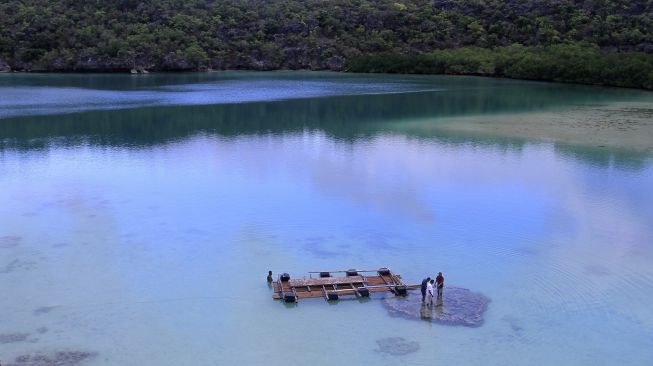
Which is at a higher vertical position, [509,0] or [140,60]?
[509,0]

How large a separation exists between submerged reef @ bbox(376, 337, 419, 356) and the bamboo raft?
1.78 metres

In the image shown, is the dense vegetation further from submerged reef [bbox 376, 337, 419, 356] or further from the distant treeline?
submerged reef [bbox 376, 337, 419, 356]

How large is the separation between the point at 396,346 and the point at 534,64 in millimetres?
63894

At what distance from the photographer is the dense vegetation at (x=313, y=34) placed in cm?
7738

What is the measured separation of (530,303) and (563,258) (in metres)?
3.21

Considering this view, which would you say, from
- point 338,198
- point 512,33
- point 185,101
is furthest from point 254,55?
point 338,198

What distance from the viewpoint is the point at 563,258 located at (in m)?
17.0

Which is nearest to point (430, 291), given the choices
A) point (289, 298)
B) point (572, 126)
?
point (289, 298)

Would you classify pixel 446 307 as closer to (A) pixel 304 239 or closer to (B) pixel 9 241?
(A) pixel 304 239

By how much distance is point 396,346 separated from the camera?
12453 millimetres

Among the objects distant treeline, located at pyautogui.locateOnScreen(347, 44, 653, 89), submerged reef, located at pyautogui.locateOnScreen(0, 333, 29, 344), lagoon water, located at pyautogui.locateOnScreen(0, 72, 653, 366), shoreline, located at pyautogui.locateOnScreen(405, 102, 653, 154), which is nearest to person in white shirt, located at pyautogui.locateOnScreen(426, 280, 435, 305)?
lagoon water, located at pyautogui.locateOnScreen(0, 72, 653, 366)

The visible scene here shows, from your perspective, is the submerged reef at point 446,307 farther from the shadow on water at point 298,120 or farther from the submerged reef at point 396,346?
the shadow on water at point 298,120

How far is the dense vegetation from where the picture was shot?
7738 cm

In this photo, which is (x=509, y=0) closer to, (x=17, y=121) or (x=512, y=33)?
(x=512, y=33)
